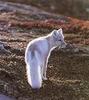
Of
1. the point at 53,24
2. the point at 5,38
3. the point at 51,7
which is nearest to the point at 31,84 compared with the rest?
the point at 5,38

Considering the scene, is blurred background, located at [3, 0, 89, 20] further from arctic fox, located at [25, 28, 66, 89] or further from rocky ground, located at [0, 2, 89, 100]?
arctic fox, located at [25, 28, 66, 89]

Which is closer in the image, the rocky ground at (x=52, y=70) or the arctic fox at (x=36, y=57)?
the arctic fox at (x=36, y=57)

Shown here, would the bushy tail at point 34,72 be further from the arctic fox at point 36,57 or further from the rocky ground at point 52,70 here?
the rocky ground at point 52,70

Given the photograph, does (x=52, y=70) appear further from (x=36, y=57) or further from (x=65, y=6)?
(x=65, y=6)

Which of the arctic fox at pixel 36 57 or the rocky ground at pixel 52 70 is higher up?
the arctic fox at pixel 36 57

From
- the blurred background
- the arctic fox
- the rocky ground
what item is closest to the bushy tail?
the arctic fox

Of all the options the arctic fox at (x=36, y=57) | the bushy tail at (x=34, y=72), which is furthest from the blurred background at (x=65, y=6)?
the bushy tail at (x=34, y=72)

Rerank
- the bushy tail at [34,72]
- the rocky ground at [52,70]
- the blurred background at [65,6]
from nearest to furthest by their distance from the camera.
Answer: the bushy tail at [34,72] → the rocky ground at [52,70] → the blurred background at [65,6]

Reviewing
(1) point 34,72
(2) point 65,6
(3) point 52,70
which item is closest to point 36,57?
(1) point 34,72

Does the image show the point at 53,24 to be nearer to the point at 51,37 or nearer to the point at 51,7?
the point at 51,37
